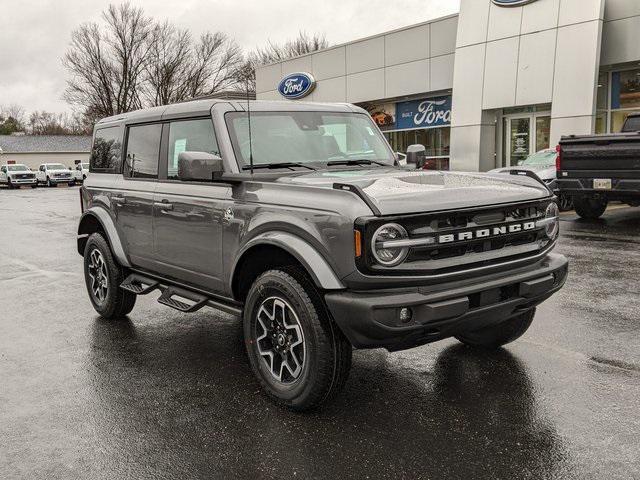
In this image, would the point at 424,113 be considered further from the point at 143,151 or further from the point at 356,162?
the point at 356,162

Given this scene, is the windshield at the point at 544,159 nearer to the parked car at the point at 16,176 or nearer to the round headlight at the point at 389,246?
the round headlight at the point at 389,246

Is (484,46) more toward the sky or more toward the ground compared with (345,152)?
more toward the sky

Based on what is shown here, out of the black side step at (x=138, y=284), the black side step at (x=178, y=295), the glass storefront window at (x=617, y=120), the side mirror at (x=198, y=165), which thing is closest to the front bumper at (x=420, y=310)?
the black side step at (x=178, y=295)

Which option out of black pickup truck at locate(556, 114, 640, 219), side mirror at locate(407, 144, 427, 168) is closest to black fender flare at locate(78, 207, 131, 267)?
side mirror at locate(407, 144, 427, 168)

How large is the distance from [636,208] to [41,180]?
39.2 metres

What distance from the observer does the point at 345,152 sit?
4875 mm

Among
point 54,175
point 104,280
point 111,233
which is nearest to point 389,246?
point 111,233

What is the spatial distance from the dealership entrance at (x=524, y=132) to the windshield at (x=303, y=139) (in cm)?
1650

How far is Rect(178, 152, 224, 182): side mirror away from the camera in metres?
4.05

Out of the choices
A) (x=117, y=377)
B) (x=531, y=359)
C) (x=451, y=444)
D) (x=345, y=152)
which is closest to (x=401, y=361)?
(x=531, y=359)

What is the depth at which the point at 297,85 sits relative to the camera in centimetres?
2872

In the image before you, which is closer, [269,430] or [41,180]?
[269,430]

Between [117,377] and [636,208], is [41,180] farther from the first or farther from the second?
[117,377]

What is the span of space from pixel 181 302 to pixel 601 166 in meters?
9.22
